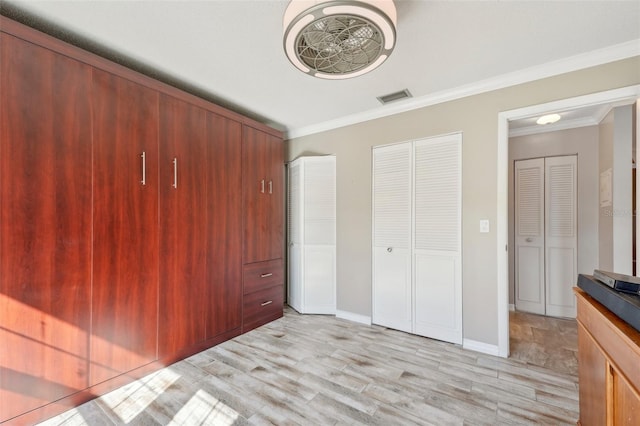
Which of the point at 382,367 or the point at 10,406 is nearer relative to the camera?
the point at 10,406

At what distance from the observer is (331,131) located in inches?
138

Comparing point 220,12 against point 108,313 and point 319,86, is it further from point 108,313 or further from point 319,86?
point 108,313

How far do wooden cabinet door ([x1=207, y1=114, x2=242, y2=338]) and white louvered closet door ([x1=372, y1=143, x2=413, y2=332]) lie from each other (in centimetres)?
152

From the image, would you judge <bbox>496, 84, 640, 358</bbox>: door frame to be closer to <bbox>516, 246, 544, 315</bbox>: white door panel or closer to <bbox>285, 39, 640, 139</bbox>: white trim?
<bbox>285, 39, 640, 139</bbox>: white trim

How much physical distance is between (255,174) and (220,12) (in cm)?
163

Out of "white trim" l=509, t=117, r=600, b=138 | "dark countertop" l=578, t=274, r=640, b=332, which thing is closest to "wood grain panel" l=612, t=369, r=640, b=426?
"dark countertop" l=578, t=274, r=640, b=332

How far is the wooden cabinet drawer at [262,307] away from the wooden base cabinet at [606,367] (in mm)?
2622

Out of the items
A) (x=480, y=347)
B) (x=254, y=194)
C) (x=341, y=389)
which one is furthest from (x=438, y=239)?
(x=254, y=194)

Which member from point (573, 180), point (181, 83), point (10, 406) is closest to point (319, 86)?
point (181, 83)

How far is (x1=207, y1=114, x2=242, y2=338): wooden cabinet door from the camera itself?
2.58m

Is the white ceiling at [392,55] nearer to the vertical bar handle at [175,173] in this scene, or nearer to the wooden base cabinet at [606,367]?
the vertical bar handle at [175,173]

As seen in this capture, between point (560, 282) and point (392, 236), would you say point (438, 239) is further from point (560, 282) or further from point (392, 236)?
point (560, 282)

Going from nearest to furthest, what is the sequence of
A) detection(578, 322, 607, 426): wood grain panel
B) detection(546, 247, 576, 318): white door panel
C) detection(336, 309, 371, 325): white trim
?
detection(578, 322, 607, 426): wood grain panel → detection(336, 309, 371, 325): white trim → detection(546, 247, 576, 318): white door panel

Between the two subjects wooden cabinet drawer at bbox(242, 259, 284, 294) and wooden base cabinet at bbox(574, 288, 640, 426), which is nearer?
wooden base cabinet at bbox(574, 288, 640, 426)
